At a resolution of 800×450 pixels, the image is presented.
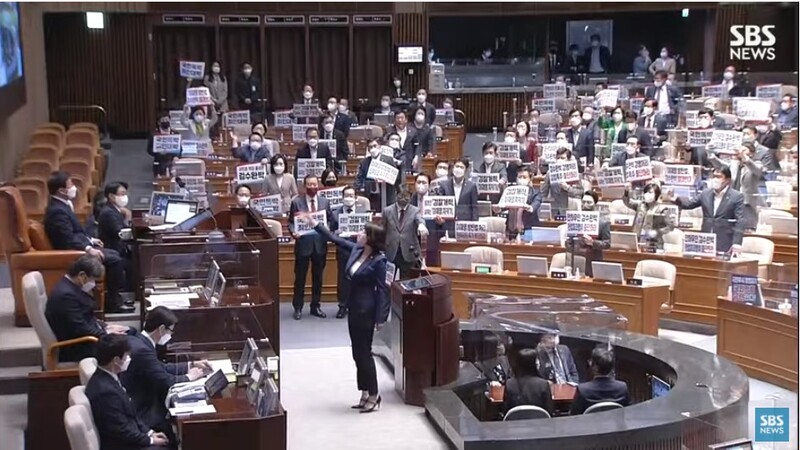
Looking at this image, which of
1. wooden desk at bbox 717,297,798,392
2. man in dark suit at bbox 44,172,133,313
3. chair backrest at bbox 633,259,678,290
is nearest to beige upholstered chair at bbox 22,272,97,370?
man in dark suit at bbox 44,172,133,313

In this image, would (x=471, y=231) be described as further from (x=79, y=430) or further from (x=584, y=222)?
(x=79, y=430)

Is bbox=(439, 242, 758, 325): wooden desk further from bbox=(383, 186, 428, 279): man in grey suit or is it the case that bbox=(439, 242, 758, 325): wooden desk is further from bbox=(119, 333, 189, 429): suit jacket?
bbox=(119, 333, 189, 429): suit jacket

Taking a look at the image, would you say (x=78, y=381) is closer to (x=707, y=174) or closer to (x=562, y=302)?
(x=562, y=302)

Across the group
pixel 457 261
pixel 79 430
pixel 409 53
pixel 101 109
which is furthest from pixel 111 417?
pixel 409 53

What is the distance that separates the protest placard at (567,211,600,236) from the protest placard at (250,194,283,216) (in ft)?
11.7

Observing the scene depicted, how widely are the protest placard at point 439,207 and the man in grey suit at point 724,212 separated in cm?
284

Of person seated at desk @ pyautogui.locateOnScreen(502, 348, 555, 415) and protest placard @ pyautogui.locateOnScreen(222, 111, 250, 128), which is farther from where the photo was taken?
protest placard @ pyautogui.locateOnScreen(222, 111, 250, 128)

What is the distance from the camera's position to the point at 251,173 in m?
15.1

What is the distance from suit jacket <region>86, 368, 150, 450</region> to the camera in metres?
7.09

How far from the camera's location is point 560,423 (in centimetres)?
817

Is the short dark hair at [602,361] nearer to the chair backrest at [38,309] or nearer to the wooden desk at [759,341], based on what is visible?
the wooden desk at [759,341]

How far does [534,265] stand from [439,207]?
5.01 feet

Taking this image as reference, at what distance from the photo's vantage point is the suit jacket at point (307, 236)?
43.1 feet

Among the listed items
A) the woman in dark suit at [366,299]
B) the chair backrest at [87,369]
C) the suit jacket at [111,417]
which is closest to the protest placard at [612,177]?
the woman in dark suit at [366,299]
